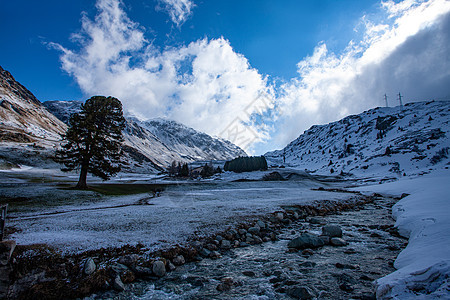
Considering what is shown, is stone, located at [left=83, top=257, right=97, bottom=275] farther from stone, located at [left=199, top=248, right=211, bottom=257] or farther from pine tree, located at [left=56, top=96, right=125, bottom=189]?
pine tree, located at [left=56, top=96, right=125, bottom=189]

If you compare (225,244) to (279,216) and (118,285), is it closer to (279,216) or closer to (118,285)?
(118,285)

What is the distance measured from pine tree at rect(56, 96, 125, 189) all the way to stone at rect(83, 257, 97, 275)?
2619cm

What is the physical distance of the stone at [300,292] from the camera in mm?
5909

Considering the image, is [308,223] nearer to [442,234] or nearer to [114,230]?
[442,234]

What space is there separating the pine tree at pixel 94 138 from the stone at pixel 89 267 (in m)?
26.2

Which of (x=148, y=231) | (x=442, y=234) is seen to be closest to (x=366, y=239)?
(x=442, y=234)

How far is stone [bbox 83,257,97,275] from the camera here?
21.6ft

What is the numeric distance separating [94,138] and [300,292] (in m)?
33.3

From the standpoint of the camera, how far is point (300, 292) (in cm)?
604

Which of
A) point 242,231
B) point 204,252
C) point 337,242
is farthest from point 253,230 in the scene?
point 337,242

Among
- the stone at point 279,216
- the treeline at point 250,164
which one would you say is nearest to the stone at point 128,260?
the stone at point 279,216

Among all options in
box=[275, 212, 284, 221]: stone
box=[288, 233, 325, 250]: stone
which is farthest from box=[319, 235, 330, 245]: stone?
box=[275, 212, 284, 221]: stone

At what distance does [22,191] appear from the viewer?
24.4 meters

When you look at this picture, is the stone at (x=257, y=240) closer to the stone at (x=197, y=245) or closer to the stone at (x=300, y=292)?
the stone at (x=197, y=245)
